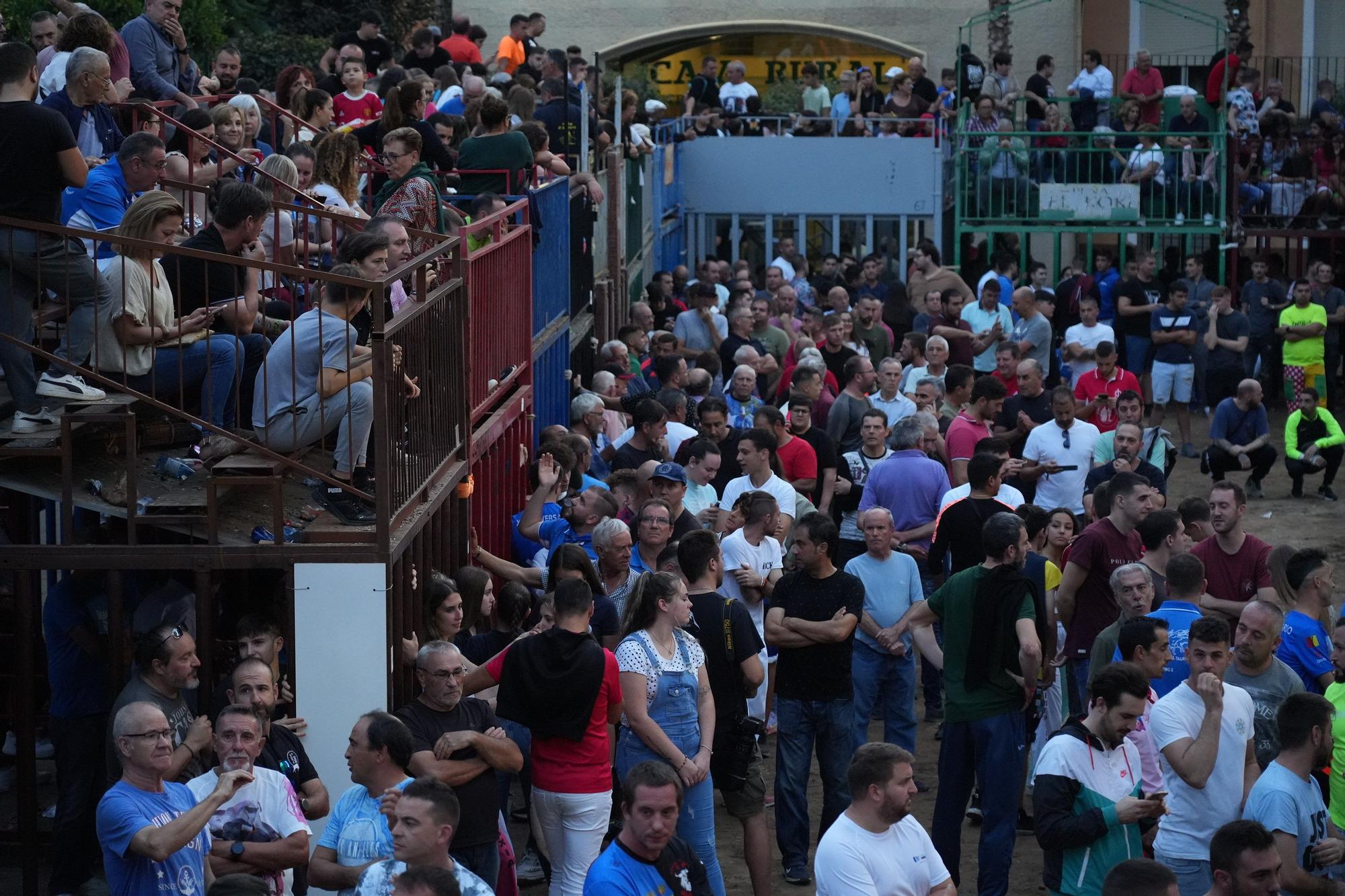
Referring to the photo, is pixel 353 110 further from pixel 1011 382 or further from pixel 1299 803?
pixel 1299 803

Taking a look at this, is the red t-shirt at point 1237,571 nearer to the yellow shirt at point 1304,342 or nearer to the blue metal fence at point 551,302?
the blue metal fence at point 551,302

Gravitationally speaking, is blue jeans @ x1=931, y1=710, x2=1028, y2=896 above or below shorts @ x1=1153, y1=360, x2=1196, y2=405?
below

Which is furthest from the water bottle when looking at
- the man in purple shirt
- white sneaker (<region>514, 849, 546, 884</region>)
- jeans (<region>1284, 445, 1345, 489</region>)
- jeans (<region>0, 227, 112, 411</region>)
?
jeans (<region>1284, 445, 1345, 489</region>)

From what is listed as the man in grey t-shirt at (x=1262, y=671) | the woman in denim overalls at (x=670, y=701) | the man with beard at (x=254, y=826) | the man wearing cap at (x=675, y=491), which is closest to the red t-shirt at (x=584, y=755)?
the woman in denim overalls at (x=670, y=701)

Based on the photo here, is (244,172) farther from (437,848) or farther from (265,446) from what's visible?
(437,848)

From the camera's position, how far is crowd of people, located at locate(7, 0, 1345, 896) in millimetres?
6117

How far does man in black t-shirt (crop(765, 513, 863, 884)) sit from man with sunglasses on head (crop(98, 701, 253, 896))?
10.4 feet

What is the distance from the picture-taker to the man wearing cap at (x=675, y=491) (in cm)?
986

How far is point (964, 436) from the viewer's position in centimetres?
1202

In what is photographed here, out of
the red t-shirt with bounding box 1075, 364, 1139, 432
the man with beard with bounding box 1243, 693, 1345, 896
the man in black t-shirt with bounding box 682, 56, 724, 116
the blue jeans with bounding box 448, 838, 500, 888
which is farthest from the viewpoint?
the man in black t-shirt with bounding box 682, 56, 724, 116

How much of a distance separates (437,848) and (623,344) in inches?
370

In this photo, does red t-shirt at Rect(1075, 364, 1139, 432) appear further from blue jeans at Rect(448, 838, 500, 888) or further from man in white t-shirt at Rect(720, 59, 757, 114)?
man in white t-shirt at Rect(720, 59, 757, 114)

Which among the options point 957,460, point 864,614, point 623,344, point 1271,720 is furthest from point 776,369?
point 1271,720

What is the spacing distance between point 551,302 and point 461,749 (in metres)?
7.21
